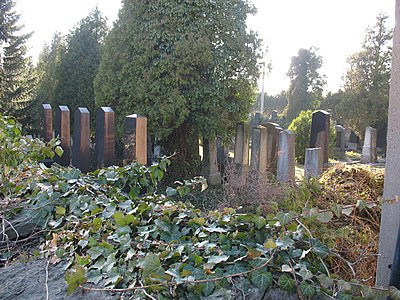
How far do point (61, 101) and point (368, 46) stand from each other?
14757mm

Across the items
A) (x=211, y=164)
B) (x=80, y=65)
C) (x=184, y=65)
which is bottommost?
(x=211, y=164)

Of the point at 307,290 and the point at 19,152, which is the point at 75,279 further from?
the point at 19,152

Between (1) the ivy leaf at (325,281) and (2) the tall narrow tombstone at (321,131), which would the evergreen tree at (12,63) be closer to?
(2) the tall narrow tombstone at (321,131)

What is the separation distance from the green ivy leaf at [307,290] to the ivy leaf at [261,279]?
10 cm

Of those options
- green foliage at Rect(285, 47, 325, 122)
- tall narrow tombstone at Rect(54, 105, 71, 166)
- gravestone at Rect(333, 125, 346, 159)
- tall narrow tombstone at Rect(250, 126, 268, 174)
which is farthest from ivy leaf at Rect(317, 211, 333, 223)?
green foliage at Rect(285, 47, 325, 122)

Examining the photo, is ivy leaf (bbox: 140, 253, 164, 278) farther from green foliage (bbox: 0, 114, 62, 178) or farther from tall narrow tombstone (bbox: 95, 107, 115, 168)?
tall narrow tombstone (bbox: 95, 107, 115, 168)

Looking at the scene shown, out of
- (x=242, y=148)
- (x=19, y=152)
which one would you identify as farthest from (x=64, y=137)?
(x=19, y=152)

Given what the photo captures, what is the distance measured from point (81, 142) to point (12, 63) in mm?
Result: 14400

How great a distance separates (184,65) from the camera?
9078 millimetres

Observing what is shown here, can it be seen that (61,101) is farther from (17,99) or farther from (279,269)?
(279,269)

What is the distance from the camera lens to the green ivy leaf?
1.22 metres

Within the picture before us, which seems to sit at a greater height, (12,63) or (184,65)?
(12,63)

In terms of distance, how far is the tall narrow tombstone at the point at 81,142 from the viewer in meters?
6.15

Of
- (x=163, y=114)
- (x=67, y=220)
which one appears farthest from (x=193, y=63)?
(x=67, y=220)
